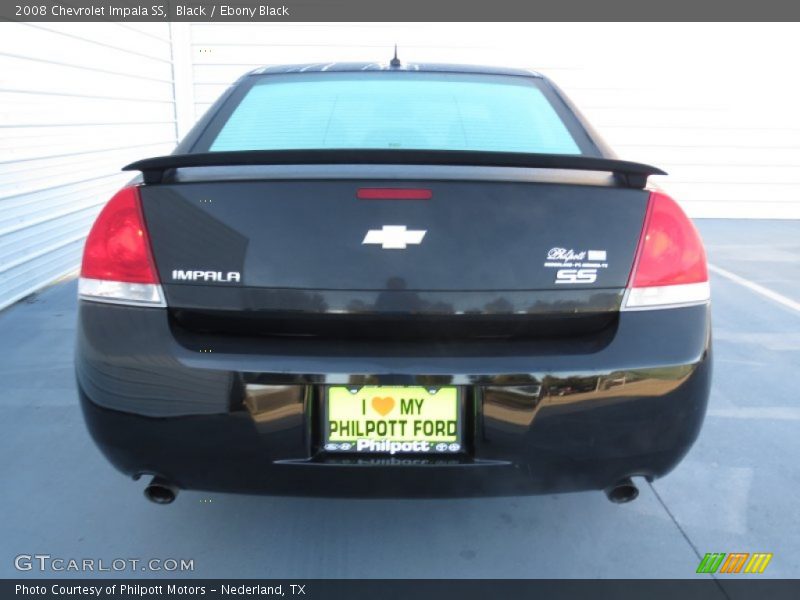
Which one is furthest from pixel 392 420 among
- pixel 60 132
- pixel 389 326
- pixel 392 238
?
pixel 60 132

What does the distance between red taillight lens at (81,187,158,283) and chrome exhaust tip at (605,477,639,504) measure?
4.31ft

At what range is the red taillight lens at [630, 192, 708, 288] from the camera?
1.67 m

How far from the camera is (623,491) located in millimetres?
1764

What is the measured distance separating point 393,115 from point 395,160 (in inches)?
29.1

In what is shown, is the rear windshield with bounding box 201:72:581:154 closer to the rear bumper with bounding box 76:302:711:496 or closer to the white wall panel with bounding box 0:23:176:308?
the rear bumper with bounding box 76:302:711:496

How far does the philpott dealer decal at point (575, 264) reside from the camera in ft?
5.29

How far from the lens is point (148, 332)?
1.62m

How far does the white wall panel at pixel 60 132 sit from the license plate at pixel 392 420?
3677mm

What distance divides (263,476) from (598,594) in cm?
101

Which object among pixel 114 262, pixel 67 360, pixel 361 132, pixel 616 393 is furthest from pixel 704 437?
pixel 67 360

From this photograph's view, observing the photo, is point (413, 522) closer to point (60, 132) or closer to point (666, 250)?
point (666, 250)
